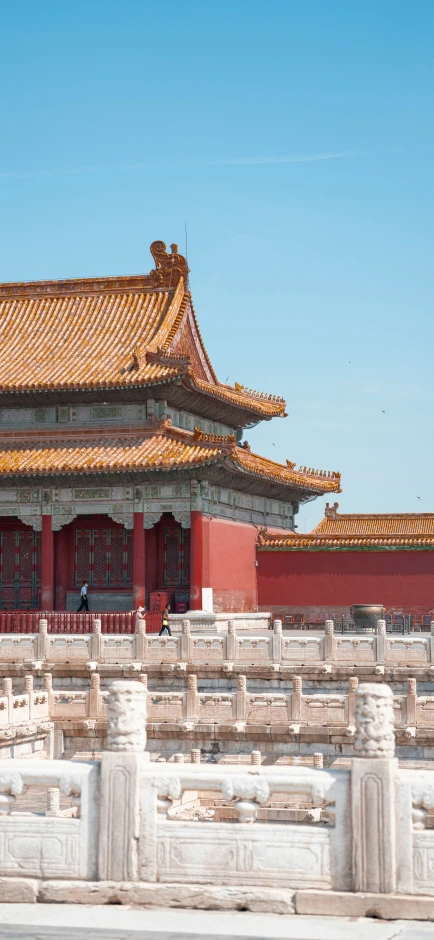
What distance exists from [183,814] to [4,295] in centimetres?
2683

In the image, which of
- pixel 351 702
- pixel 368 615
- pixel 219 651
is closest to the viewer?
pixel 351 702

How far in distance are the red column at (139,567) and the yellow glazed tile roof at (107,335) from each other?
4.29 m

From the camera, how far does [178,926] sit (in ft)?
30.0

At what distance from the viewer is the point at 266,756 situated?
21.8 metres

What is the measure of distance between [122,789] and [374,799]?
2.01 meters

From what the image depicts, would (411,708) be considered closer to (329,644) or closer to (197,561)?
(329,644)

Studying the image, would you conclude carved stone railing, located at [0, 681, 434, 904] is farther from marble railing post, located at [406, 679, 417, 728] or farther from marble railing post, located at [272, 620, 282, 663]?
marble railing post, located at [272, 620, 282, 663]

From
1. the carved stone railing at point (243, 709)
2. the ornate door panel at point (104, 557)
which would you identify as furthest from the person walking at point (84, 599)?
the carved stone railing at point (243, 709)

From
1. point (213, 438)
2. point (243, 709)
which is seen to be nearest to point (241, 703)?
point (243, 709)

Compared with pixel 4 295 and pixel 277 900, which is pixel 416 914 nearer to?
pixel 277 900

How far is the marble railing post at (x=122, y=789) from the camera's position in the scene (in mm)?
10000

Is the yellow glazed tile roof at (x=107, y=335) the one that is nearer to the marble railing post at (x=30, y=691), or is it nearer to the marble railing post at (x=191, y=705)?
the marble railing post at (x=30, y=691)

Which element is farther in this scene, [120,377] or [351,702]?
[120,377]

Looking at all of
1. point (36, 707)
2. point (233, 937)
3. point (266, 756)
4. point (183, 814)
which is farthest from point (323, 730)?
point (233, 937)
